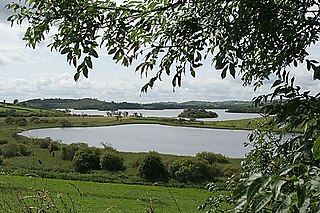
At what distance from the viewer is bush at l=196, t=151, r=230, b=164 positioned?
3338 centimetres

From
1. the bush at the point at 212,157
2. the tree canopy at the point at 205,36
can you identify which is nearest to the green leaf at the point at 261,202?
the tree canopy at the point at 205,36

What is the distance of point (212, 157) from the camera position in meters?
33.7

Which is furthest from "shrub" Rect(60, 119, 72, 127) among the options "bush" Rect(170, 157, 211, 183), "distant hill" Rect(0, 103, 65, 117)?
"bush" Rect(170, 157, 211, 183)

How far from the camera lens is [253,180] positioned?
772 millimetres

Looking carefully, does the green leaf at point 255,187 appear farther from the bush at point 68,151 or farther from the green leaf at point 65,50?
the bush at point 68,151

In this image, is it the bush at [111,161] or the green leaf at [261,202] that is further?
the bush at [111,161]

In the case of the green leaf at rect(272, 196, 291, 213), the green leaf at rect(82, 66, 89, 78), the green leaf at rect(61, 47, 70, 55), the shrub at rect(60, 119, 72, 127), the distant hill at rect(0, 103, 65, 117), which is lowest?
the shrub at rect(60, 119, 72, 127)

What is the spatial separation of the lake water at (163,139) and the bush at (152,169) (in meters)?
5.54

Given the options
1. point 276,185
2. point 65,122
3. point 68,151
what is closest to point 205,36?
point 276,185

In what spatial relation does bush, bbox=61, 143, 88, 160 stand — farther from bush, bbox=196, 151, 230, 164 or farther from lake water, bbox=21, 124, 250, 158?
bush, bbox=196, 151, 230, 164

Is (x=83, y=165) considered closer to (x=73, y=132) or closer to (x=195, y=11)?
(x=73, y=132)

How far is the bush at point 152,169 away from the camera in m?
30.3

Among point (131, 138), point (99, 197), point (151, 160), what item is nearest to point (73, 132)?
point (131, 138)

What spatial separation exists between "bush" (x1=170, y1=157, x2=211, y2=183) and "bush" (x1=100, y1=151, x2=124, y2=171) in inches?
232
